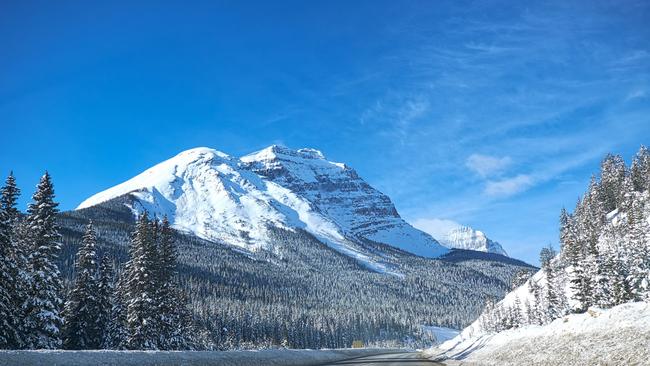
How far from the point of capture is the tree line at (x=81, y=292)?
1293 inches

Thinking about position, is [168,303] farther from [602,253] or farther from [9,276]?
[602,253]

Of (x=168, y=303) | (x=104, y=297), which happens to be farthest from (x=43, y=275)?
(x=168, y=303)

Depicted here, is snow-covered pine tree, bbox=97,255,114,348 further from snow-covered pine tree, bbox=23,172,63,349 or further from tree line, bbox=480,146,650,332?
tree line, bbox=480,146,650,332

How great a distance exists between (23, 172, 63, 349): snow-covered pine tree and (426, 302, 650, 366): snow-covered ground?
30.0 meters

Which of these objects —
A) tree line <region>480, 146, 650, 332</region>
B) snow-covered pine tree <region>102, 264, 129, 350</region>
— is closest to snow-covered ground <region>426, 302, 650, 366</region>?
snow-covered pine tree <region>102, 264, 129, 350</region>

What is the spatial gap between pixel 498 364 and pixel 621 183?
378 ft

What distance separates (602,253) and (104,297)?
198 ft

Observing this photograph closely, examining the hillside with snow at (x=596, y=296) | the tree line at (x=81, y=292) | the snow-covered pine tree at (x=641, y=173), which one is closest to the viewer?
the hillside with snow at (x=596, y=296)

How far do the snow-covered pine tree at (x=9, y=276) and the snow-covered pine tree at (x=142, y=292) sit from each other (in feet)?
37.9

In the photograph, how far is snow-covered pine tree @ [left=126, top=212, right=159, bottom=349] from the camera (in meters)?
43.6

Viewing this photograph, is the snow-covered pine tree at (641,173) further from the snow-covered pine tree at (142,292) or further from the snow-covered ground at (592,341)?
the snow-covered pine tree at (142,292)

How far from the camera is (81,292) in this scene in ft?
140

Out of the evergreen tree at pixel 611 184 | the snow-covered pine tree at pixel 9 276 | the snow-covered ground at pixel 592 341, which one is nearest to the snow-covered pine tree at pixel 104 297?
the snow-covered pine tree at pixel 9 276

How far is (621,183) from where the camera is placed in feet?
401
